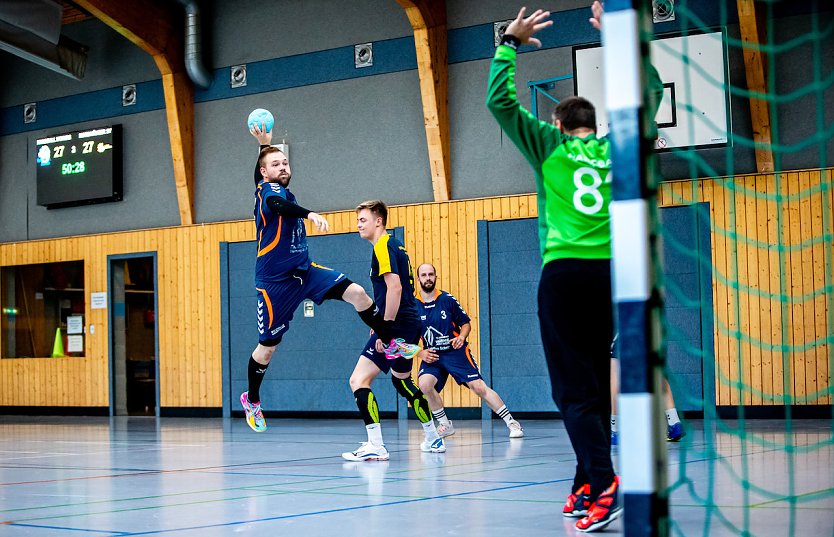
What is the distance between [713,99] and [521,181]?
334cm

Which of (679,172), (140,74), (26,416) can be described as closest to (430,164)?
(679,172)

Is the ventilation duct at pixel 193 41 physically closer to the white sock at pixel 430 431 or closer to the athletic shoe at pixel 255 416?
the athletic shoe at pixel 255 416

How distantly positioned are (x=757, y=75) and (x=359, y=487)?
966cm

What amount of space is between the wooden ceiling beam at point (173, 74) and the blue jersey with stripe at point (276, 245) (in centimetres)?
974

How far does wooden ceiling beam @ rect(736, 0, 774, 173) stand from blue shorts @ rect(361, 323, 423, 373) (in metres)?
6.95

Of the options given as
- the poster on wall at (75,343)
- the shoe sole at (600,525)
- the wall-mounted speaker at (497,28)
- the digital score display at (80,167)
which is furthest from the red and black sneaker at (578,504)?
the poster on wall at (75,343)

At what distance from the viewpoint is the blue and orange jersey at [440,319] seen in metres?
11.2

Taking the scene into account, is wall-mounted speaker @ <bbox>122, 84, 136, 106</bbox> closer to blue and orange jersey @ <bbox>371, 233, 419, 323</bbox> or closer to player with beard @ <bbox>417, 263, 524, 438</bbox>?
player with beard @ <bbox>417, 263, 524, 438</bbox>

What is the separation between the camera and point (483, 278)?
15.9m

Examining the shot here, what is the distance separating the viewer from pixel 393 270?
8.55 m

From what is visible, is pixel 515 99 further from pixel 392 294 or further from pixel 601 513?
pixel 392 294

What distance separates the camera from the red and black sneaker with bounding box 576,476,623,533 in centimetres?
453

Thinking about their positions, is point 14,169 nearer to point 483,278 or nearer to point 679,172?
point 483,278

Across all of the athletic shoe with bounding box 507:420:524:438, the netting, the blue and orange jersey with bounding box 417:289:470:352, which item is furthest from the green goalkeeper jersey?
the netting
